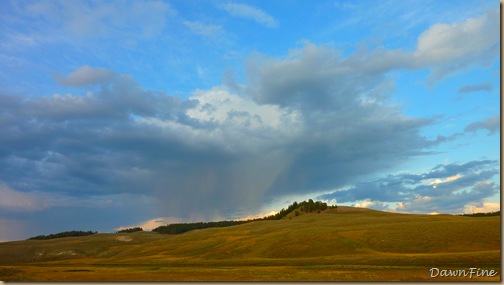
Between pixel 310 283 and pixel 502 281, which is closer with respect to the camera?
pixel 502 281

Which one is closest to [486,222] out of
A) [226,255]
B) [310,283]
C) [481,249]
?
[481,249]

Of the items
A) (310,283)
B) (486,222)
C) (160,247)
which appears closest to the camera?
(310,283)

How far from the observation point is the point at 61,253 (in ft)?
584

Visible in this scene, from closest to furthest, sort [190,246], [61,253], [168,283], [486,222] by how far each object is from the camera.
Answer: [168,283]
[486,222]
[190,246]
[61,253]

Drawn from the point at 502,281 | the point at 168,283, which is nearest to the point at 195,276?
the point at 168,283

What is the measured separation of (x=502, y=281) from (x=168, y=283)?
35111mm

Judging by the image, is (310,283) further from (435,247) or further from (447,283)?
(435,247)

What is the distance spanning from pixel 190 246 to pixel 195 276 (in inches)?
3195

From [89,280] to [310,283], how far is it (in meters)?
27.6

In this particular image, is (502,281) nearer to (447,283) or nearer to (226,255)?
(447,283)

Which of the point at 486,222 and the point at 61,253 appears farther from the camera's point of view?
the point at 61,253

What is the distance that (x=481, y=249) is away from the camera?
8006 centimetres

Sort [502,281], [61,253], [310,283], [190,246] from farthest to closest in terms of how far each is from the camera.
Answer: [61,253] < [190,246] < [310,283] < [502,281]

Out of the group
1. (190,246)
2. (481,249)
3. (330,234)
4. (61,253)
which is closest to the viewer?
(481,249)
